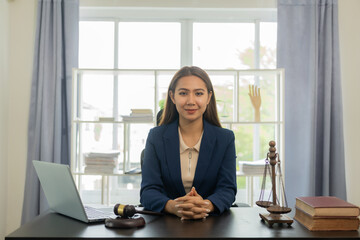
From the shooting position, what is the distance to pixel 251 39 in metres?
3.62

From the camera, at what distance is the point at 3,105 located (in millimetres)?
3291

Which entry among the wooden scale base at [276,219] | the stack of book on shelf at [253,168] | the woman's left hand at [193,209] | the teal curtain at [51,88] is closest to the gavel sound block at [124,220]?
the woman's left hand at [193,209]

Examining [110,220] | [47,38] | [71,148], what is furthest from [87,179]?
[110,220]

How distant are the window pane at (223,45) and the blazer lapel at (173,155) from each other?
2.03m

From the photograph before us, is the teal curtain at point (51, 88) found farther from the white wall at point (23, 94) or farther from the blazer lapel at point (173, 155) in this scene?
the blazer lapel at point (173, 155)

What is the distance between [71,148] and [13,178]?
0.77 metres

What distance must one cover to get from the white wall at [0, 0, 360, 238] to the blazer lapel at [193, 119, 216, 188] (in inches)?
85.3

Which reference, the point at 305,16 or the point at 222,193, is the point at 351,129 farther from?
the point at 222,193

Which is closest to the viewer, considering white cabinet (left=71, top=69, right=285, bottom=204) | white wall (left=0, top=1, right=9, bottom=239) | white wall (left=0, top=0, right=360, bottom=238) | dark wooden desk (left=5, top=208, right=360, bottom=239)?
dark wooden desk (left=5, top=208, right=360, bottom=239)

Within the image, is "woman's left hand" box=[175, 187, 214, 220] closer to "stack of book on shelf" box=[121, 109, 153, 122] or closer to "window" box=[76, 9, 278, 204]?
"stack of book on shelf" box=[121, 109, 153, 122]

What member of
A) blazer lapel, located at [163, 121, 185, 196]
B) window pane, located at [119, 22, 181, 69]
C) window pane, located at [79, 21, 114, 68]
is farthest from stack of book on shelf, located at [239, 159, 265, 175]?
window pane, located at [79, 21, 114, 68]

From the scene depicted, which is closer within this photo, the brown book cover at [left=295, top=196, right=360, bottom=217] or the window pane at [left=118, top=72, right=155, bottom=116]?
the brown book cover at [left=295, top=196, right=360, bottom=217]

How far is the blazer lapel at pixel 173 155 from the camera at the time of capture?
1.63 metres

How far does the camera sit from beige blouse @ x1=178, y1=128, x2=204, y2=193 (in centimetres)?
166
